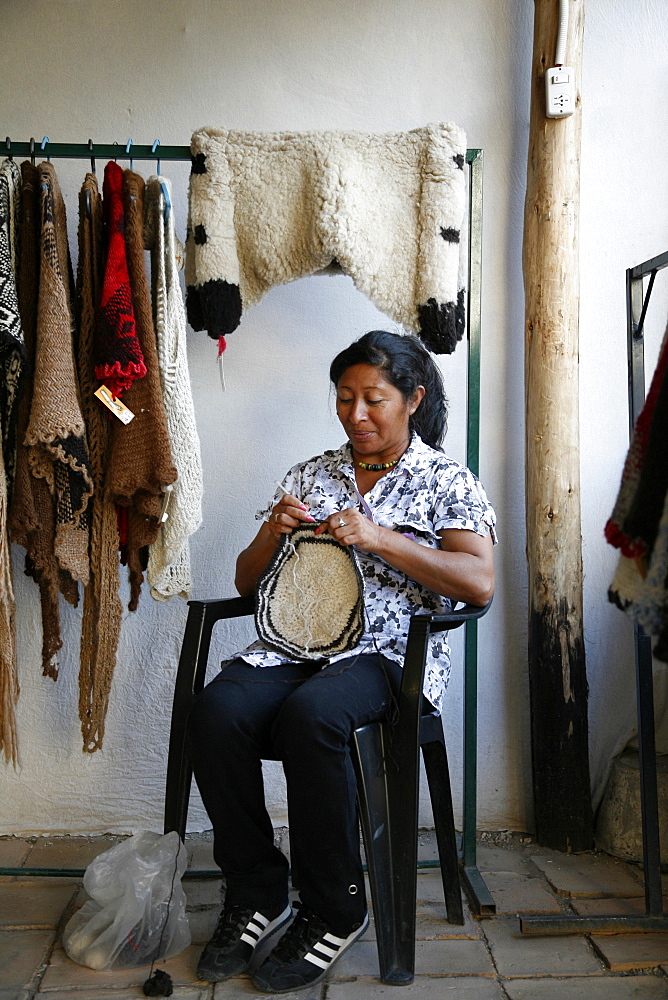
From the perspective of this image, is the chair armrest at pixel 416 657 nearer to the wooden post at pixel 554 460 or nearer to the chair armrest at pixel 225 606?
the chair armrest at pixel 225 606

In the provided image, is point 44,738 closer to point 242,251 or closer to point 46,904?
point 46,904

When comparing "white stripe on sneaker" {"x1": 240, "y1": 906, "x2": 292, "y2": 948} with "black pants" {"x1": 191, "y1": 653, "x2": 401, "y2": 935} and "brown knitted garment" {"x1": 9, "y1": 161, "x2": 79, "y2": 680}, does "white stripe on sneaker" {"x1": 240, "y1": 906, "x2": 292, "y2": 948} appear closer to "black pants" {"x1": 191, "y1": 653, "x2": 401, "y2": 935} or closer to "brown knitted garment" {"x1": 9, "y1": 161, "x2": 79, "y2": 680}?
"black pants" {"x1": 191, "y1": 653, "x2": 401, "y2": 935}

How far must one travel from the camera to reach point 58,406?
6.47 ft

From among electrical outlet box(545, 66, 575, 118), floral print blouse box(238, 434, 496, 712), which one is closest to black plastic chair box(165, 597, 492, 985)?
floral print blouse box(238, 434, 496, 712)

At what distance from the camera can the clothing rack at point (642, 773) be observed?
6.48 feet

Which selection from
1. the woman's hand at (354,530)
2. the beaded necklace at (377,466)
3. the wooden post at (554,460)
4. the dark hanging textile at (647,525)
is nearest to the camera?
the dark hanging textile at (647,525)

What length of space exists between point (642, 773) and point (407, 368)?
1048 millimetres

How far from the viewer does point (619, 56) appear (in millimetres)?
2518

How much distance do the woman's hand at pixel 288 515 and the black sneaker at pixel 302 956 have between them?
0.78 meters

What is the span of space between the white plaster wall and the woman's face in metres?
0.47

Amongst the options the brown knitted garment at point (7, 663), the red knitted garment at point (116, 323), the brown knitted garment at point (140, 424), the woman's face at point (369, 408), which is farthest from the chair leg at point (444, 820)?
the red knitted garment at point (116, 323)

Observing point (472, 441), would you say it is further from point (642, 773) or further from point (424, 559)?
point (642, 773)

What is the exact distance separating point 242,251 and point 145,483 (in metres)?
0.60

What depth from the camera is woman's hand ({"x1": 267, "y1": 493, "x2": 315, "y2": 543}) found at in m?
2.01
